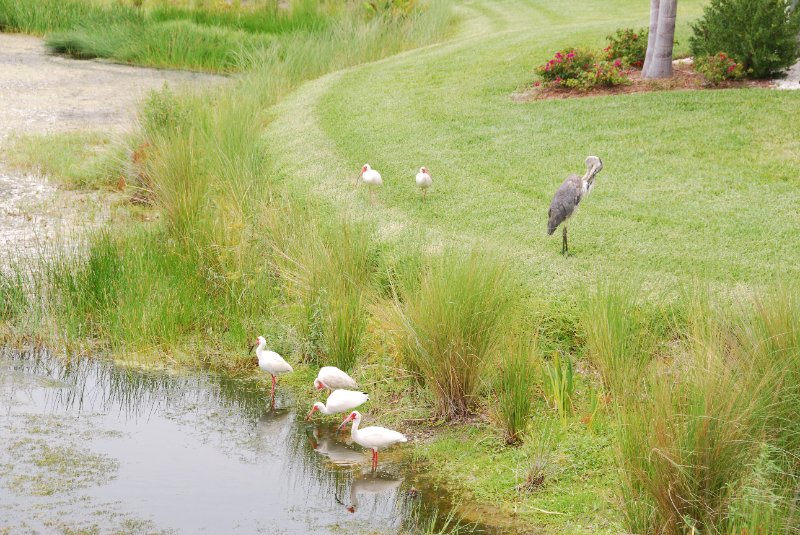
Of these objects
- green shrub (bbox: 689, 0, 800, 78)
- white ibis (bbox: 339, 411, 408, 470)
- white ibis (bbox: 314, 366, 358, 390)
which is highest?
green shrub (bbox: 689, 0, 800, 78)

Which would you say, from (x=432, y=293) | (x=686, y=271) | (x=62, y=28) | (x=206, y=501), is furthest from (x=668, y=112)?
(x=62, y=28)

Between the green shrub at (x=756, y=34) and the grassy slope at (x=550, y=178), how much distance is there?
2.64ft

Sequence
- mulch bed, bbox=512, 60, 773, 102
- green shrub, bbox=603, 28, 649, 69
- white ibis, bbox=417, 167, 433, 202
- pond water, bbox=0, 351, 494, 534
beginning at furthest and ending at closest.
A: green shrub, bbox=603, 28, 649, 69
mulch bed, bbox=512, 60, 773, 102
white ibis, bbox=417, 167, 433, 202
pond water, bbox=0, 351, 494, 534

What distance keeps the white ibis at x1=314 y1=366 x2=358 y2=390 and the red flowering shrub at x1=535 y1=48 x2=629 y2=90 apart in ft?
27.7

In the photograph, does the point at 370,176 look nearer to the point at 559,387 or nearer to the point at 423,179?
the point at 423,179

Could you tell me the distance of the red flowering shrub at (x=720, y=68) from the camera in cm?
1378

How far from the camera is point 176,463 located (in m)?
6.57

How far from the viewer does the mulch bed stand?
46.4 ft

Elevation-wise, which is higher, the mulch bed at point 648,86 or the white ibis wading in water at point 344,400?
the mulch bed at point 648,86

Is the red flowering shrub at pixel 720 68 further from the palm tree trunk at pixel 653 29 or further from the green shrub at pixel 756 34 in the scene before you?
the palm tree trunk at pixel 653 29

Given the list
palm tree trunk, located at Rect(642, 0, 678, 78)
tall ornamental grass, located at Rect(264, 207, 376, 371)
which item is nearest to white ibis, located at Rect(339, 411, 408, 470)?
tall ornamental grass, located at Rect(264, 207, 376, 371)

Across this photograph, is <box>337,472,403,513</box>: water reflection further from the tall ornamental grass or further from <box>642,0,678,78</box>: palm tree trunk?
<box>642,0,678,78</box>: palm tree trunk

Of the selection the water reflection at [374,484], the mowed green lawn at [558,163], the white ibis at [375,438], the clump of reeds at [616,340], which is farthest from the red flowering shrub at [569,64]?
the water reflection at [374,484]

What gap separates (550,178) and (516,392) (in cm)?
524
